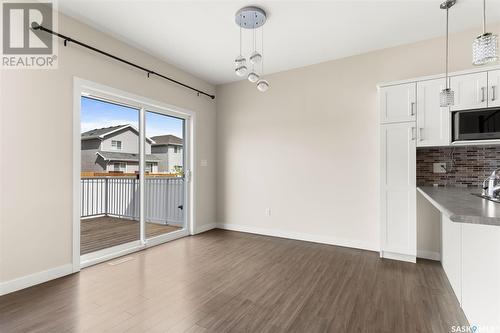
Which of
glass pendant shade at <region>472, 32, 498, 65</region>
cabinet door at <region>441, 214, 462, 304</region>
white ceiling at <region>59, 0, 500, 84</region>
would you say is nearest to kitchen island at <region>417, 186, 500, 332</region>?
cabinet door at <region>441, 214, 462, 304</region>

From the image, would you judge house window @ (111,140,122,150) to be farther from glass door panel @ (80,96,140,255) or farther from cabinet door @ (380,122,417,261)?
cabinet door @ (380,122,417,261)

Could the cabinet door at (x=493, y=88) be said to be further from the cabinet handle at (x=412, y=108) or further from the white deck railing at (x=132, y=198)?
the white deck railing at (x=132, y=198)

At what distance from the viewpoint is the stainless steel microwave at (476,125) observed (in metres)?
2.55

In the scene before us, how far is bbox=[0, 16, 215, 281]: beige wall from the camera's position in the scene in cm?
235

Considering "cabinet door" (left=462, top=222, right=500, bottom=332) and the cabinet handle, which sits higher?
the cabinet handle

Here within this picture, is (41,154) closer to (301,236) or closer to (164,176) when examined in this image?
(164,176)

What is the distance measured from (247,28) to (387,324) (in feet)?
10.9

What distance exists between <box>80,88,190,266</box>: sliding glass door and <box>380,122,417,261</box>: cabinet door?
10.8 ft

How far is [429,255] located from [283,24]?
356cm

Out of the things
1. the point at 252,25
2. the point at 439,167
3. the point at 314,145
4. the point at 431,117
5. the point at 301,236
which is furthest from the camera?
the point at 301,236

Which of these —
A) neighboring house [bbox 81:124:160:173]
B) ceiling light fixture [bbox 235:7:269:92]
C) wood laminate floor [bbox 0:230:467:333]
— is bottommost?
wood laminate floor [bbox 0:230:467:333]

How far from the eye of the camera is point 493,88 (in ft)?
8.75

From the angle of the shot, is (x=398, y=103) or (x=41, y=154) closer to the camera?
(x=41, y=154)

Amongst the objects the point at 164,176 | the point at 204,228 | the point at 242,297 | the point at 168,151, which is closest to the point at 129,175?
the point at 164,176
